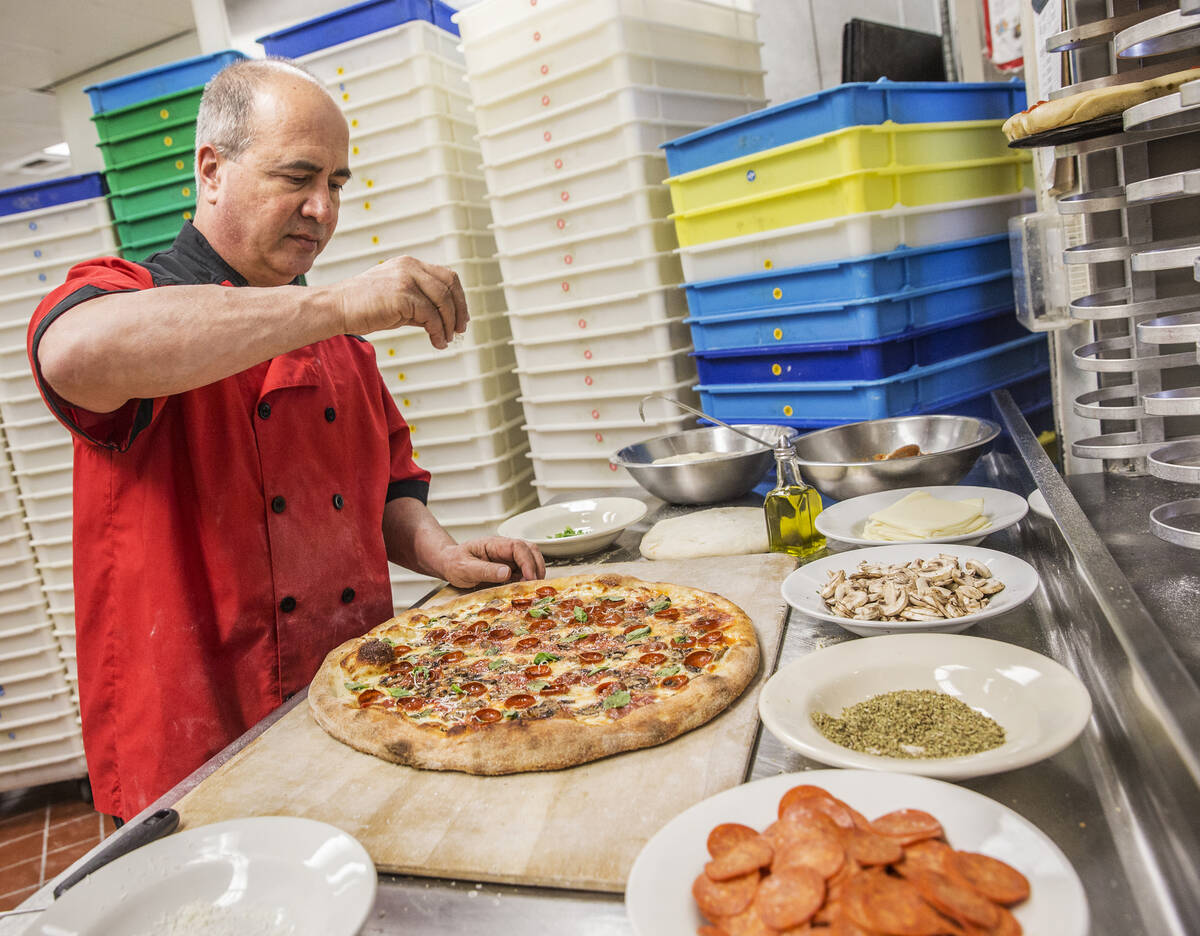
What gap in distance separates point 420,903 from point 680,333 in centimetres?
257

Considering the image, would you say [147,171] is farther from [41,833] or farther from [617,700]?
[617,700]

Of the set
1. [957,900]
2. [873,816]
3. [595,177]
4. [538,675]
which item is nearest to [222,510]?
[538,675]

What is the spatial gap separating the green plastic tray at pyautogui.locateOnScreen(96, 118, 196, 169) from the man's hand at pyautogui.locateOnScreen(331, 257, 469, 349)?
8.68 ft

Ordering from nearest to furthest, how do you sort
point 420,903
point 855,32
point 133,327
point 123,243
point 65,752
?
point 420,903
point 133,327
point 855,32
point 123,243
point 65,752

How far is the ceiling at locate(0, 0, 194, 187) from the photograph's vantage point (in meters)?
4.72

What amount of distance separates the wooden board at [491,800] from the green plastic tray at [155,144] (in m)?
3.12

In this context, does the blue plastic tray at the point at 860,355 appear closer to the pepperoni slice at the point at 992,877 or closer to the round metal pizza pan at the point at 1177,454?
the round metal pizza pan at the point at 1177,454

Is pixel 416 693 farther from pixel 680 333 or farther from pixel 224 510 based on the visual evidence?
pixel 680 333

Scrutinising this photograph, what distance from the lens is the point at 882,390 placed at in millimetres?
2535

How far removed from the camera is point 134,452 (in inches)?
70.6

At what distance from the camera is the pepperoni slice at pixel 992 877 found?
0.72 m

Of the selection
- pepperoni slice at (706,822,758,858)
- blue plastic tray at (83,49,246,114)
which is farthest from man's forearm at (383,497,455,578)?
blue plastic tray at (83,49,246,114)

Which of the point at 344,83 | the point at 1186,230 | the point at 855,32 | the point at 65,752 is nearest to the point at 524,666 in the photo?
the point at 1186,230

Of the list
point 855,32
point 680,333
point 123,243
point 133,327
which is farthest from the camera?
point 123,243
